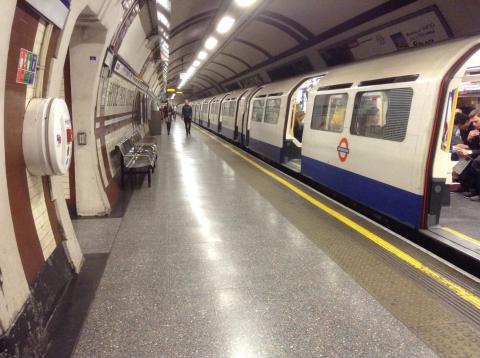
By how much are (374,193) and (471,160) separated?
240 centimetres

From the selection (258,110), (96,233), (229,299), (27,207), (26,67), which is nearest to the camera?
(26,67)

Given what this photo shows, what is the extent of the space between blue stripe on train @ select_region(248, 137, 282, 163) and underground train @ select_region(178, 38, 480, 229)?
1909 millimetres

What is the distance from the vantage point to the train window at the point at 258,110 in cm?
1024

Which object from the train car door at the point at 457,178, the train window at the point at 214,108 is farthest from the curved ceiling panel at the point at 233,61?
the train car door at the point at 457,178

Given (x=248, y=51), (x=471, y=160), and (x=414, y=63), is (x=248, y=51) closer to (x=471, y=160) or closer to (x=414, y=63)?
(x=471, y=160)

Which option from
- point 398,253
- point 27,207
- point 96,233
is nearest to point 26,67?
point 27,207

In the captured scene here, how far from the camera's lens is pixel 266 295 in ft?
9.23

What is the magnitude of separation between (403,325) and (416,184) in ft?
6.38

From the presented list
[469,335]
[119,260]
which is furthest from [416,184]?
[119,260]

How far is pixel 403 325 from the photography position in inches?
96.3

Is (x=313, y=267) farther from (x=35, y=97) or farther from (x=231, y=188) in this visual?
(x=231, y=188)

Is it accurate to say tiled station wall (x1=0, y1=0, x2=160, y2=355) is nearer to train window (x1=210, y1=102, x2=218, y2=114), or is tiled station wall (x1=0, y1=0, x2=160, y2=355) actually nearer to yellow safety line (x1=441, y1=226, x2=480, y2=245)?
yellow safety line (x1=441, y1=226, x2=480, y2=245)

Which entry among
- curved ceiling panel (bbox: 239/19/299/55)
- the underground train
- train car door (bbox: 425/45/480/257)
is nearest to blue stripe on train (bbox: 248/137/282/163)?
the underground train

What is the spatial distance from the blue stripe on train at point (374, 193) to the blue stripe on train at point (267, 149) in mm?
2393
